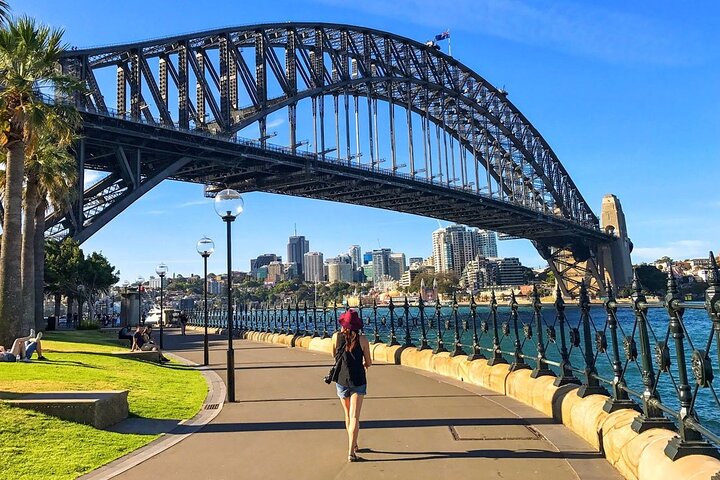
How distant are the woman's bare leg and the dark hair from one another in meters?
0.51

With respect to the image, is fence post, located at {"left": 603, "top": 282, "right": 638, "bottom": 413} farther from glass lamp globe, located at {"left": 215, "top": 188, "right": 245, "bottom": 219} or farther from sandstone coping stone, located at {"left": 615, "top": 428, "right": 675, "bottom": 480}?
glass lamp globe, located at {"left": 215, "top": 188, "right": 245, "bottom": 219}

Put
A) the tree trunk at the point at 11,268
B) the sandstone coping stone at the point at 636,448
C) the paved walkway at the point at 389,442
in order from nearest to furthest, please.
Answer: the sandstone coping stone at the point at 636,448 < the paved walkway at the point at 389,442 < the tree trunk at the point at 11,268

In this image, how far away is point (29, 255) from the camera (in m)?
21.3

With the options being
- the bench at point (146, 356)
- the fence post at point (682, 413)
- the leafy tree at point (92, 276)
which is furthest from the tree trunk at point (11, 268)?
the leafy tree at point (92, 276)

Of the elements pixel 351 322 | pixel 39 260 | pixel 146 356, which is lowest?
pixel 146 356

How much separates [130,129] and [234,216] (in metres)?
32.7

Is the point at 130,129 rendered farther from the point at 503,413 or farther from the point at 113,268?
the point at 503,413

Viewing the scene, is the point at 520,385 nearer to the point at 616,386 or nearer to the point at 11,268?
the point at 616,386

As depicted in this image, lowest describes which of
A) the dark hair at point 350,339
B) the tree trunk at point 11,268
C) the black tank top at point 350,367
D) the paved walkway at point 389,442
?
the paved walkway at point 389,442

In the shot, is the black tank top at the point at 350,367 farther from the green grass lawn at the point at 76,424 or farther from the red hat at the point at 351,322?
the green grass lawn at the point at 76,424

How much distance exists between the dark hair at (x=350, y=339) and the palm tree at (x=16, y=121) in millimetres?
14196

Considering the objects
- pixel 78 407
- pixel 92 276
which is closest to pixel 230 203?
pixel 78 407

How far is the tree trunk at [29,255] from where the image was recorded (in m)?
18.8

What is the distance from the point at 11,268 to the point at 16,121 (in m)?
4.59
